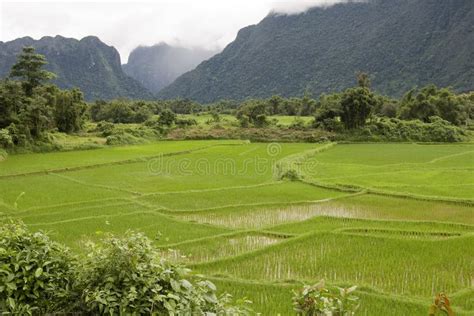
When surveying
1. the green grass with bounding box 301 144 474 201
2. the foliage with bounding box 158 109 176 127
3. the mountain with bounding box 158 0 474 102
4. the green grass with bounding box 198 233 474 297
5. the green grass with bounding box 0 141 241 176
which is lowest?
the green grass with bounding box 198 233 474 297

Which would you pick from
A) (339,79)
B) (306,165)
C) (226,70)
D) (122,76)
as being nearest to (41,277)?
(306,165)

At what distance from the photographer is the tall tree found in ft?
101

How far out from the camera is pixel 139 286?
2.92 meters

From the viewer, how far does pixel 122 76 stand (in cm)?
12125

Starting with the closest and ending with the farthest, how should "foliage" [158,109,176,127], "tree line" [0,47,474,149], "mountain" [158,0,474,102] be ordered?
"tree line" [0,47,474,149], "foliage" [158,109,176,127], "mountain" [158,0,474,102]

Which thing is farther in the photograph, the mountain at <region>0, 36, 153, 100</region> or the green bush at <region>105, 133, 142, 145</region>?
the mountain at <region>0, 36, 153, 100</region>

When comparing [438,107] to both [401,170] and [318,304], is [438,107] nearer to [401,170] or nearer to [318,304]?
[401,170]

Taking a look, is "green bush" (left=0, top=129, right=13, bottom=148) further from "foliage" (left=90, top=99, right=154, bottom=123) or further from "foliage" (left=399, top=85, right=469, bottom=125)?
"foliage" (left=399, top=85, right=469, bottom=125)

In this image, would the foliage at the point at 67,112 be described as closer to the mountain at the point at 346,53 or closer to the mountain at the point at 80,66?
the mountain at the point at 346,53

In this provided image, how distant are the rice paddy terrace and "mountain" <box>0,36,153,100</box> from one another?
87.6 m

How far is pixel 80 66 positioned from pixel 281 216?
365 feet

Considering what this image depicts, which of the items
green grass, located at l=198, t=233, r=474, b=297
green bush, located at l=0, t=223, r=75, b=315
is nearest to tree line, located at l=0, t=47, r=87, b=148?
green grass, located at l=198, t=233, r=474, b=297

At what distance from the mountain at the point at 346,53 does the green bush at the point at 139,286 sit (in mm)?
71239

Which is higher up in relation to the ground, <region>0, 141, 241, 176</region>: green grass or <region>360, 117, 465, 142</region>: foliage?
<region>360, 117, 465, 142</region>: foliage
